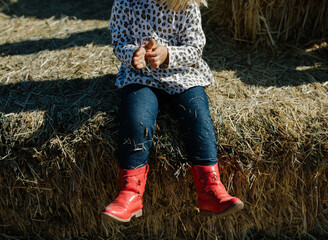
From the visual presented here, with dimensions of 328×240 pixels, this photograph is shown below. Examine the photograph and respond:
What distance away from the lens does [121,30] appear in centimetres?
219

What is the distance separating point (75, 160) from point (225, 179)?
991 mm

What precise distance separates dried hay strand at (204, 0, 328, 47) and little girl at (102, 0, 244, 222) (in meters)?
1.10

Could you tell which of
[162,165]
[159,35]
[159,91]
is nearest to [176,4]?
[159,35]

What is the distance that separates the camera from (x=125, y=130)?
1.99 m

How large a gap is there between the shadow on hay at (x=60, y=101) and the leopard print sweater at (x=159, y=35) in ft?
0.88

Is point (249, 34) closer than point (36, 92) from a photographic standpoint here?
No

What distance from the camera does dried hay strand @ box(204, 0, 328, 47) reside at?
10.3 feet

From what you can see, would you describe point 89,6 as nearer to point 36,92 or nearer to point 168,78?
point 36,92

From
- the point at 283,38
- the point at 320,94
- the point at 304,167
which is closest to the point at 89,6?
the point at 283,38

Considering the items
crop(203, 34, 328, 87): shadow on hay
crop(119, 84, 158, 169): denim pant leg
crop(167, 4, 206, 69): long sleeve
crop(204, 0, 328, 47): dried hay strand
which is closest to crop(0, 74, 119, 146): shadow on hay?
crop(119, 84, 158, 169): denim pant leg

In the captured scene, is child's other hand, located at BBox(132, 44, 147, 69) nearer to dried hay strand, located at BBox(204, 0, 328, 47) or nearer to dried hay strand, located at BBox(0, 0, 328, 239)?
dried hay strand, located at BBox(0, 0, 328, 239)

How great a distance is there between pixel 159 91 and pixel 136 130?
384 millimetres

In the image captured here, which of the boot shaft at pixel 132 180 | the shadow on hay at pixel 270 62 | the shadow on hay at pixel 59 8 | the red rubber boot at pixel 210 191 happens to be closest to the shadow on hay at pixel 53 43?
the shadow on hay at pixel 59 8

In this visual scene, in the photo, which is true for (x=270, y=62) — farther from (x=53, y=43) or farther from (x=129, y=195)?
(x=53, y=43)
